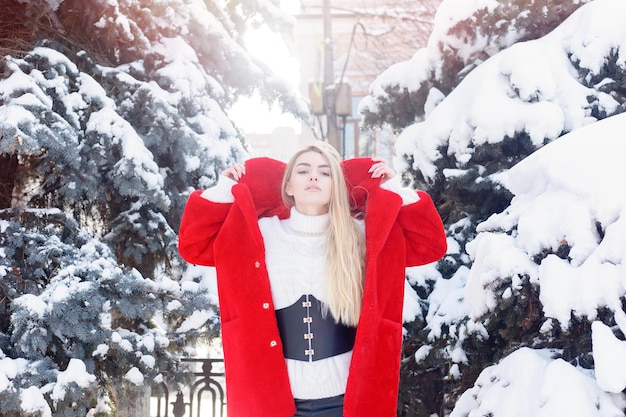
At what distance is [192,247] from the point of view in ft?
9.31

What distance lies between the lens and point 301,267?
2758 millimetres

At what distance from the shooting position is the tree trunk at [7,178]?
453 centimetres

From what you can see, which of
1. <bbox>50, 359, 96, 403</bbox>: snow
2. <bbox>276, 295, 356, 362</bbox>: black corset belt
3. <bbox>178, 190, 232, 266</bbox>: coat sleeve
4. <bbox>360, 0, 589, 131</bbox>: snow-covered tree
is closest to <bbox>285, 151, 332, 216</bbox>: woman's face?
<bbox>178, 190, 232, 266</bbox>: coat sleeve

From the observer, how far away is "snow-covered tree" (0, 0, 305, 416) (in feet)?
11.8

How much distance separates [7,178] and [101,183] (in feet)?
2.41

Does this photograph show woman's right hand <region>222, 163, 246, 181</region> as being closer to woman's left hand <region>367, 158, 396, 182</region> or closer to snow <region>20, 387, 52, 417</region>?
woman's left hand <region>367, 158, 396, 182</region>

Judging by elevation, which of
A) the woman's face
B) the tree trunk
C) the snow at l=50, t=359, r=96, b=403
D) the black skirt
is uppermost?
the tree trunk

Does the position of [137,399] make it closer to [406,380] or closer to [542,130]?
[406,380]

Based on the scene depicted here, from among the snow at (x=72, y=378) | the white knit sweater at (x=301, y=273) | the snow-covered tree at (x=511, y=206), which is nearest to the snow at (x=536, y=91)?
the snow-covered tree at (x=511, y=206)

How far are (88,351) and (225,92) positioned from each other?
2.74 meters

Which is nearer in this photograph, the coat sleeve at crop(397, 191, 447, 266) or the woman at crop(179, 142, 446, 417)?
the woman at crop(179, 142, 446, 417)

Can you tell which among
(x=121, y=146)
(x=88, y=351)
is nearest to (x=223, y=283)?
(x=88, y=351)

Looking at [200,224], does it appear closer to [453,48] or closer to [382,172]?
[382,172]

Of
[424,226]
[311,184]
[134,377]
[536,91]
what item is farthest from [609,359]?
[134,377]
